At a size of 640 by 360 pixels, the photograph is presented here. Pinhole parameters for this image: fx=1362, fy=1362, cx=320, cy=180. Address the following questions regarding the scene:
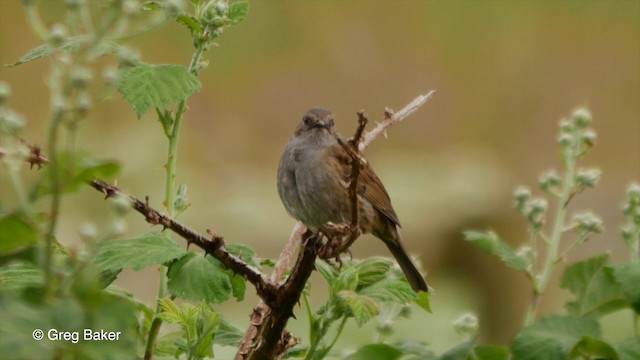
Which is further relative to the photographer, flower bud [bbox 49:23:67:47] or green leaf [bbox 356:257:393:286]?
green leaf [bbox 356:257:393:286]

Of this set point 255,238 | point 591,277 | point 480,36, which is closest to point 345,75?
point 480,36

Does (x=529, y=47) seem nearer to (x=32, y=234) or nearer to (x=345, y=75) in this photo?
(x=345, y=75)

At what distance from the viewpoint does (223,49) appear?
8.64m

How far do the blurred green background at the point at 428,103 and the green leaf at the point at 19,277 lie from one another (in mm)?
5199

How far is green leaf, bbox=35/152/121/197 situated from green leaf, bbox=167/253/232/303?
23.8 inches

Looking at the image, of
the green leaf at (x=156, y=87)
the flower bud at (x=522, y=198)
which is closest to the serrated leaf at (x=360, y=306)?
the green leaf at (x=156, y=87)

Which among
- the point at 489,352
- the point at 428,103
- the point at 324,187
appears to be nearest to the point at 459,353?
the point at 489,352

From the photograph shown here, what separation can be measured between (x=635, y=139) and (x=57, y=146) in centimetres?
822

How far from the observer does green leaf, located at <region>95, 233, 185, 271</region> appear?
1723mm

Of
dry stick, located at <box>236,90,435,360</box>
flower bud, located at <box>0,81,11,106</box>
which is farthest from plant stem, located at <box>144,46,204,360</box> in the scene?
flower bud, located at <box>0,81,11,106</box>

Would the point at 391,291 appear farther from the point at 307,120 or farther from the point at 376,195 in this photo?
the point at 307,120

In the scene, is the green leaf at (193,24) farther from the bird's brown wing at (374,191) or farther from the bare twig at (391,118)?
the bird's brown wing at (374,191)

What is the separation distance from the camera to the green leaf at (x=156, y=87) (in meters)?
1.85

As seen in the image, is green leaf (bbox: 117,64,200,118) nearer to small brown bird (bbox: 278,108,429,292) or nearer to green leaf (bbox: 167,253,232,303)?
green leaf (bbox: 167,253,232,303)
